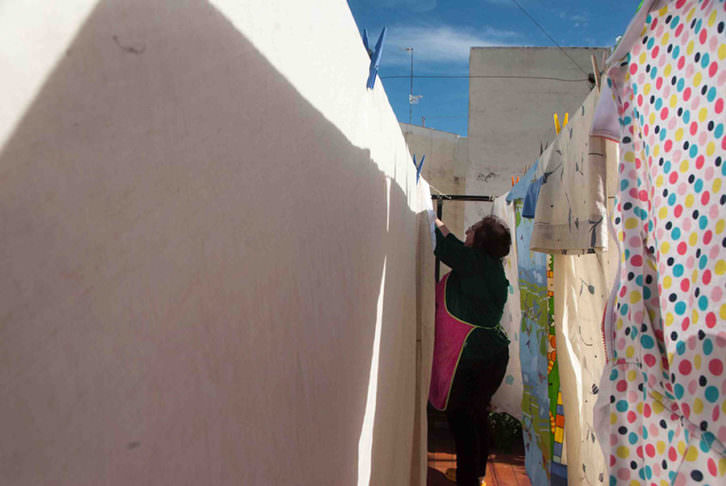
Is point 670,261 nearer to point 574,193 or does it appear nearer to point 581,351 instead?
point 574,193

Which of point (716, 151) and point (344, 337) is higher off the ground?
point (716, 151)

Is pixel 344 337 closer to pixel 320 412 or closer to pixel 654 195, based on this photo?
pixel 320 412

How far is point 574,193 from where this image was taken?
5.49ft

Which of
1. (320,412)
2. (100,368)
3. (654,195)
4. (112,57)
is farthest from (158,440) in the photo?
(654,195)

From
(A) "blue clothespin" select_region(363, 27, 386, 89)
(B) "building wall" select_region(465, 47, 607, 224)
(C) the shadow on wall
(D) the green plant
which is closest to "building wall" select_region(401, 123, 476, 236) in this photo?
(B) "building wall" select_region(465, 47, 607, 224)

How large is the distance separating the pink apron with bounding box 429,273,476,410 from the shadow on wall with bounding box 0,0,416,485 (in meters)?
1.80

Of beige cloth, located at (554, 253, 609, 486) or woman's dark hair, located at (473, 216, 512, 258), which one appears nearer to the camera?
beige cloth, located at (554, 253, 609, 486)

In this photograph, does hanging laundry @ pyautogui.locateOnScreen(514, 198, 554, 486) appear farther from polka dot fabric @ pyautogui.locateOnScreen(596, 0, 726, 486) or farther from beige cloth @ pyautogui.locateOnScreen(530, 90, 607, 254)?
polka dot fabric @ pyautogui.locateOnScreen(596, 0, 726, 486)

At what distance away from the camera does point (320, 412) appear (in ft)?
2.21

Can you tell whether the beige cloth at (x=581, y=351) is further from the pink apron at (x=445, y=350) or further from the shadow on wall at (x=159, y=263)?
the shadow on wall at (x=159, y=263)

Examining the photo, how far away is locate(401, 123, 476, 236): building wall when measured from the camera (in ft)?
25.8

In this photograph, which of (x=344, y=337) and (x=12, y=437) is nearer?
(x=12, y=437)

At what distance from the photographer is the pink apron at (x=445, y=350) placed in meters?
2.36

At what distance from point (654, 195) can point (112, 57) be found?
0.82 meters
